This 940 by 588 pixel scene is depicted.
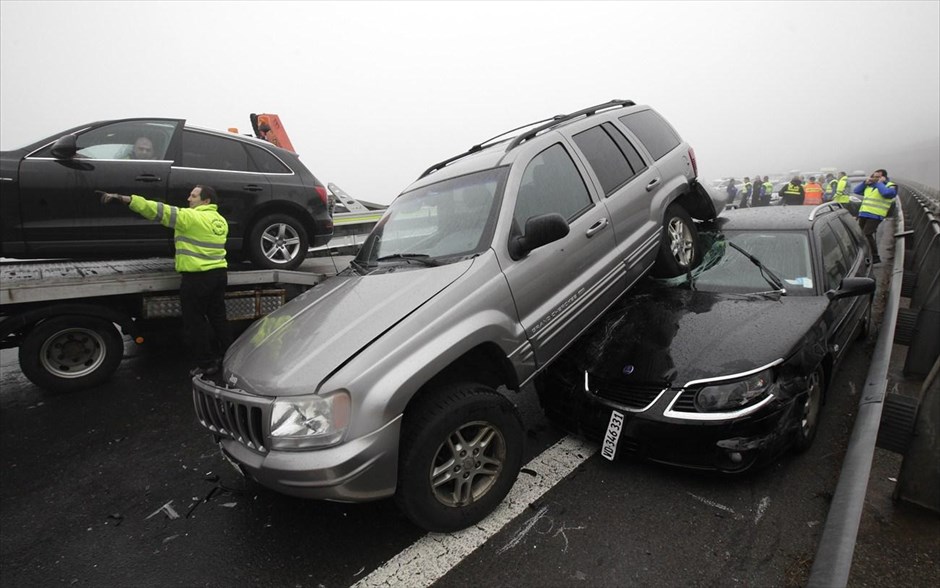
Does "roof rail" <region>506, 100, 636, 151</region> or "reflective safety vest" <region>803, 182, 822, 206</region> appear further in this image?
"reflective safety vest" <region>803, 182, 822, 206</region>

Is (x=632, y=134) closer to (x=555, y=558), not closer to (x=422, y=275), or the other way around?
(x=422, y=275)

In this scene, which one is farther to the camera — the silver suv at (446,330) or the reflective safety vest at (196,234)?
the reflective safety vest at (196,234)

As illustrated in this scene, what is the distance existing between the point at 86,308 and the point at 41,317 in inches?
12.6

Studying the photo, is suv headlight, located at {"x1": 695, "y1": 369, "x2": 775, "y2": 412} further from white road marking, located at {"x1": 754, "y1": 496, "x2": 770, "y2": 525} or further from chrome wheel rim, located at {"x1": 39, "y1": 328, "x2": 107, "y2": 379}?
chrome wheel rim, located at {"x1": 39, "y1": 328, "x2": 107, "y2": 379}

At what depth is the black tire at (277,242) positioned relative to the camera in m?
5.82

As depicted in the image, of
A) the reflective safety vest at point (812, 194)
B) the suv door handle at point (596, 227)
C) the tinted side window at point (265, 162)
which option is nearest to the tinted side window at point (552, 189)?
the suv door handle at point (596, 227)

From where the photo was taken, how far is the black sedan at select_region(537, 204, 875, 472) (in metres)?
2.64

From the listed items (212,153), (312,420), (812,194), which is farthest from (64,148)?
(812,194)

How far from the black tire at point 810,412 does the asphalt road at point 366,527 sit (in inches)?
4.5

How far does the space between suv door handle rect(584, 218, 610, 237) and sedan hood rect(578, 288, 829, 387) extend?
64 cm

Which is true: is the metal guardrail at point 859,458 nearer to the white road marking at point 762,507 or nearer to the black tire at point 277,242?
the white road marking at point 762,507

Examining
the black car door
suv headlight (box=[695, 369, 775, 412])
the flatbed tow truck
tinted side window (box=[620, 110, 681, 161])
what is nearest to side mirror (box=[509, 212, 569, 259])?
suv headlight (box=[695, 369, 775, 412])

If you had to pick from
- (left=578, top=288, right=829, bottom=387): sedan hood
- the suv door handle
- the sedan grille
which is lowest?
the sedan grille

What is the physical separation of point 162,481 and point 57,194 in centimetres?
313
